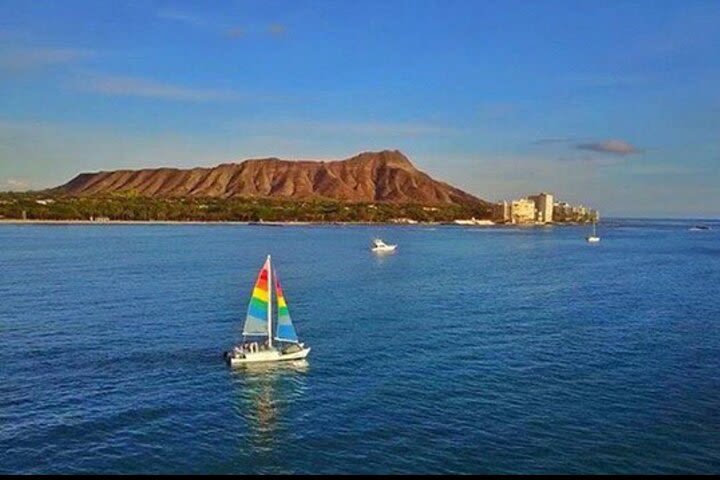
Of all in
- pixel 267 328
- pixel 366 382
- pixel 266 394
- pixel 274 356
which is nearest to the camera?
pixel 266 394

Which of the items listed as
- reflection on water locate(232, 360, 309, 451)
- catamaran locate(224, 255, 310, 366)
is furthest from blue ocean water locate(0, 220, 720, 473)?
catamaran locate(224, 255, 310, 366)

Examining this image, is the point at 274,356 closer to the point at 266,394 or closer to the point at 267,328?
the point at 267,328

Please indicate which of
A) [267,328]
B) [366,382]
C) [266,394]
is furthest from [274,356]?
[366,382]

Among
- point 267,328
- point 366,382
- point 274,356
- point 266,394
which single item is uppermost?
point 267,328

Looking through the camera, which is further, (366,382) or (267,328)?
(267,328)

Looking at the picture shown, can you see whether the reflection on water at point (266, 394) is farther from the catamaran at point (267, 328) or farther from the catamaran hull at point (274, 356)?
the catamaran at point (267, 328)

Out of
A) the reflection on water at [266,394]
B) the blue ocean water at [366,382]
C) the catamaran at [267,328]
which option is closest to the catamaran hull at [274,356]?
the catamaran at [267,328]

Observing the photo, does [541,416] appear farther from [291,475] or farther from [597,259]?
[597,259]
